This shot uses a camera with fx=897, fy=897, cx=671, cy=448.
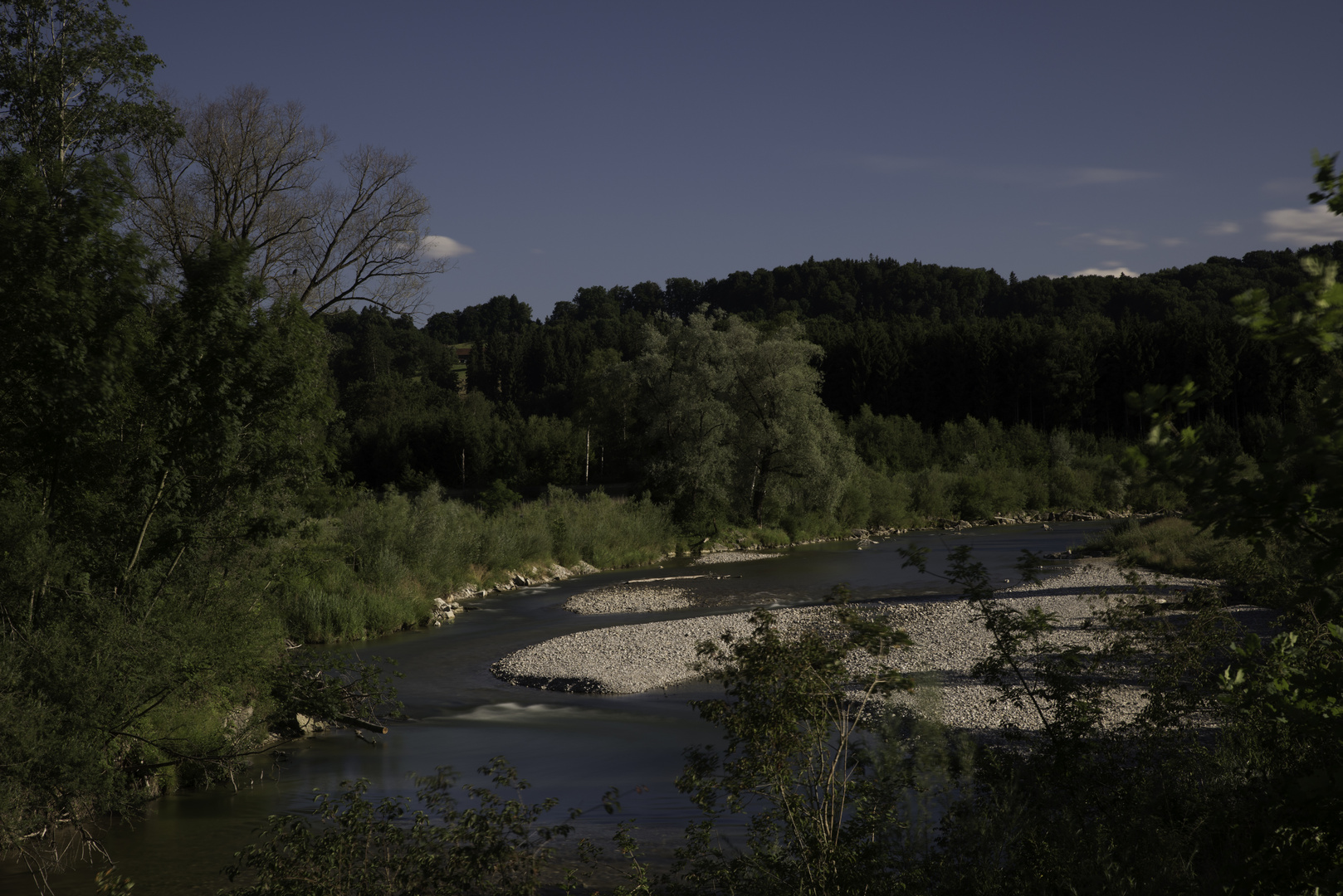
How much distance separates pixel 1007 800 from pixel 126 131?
55.6 feet

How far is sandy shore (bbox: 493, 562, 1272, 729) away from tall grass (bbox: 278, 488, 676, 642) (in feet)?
15.2

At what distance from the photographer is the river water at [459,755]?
9.48m

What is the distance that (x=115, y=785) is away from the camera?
9.81 m

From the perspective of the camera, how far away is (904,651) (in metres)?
14.2

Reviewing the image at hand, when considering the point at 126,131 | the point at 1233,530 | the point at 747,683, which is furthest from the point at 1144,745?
the point at 126,131

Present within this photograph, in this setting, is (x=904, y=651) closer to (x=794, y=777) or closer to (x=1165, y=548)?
(x=794, y=777)

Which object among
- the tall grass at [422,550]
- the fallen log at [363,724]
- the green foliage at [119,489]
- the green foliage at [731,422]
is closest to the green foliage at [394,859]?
the green foliage at [119,489]

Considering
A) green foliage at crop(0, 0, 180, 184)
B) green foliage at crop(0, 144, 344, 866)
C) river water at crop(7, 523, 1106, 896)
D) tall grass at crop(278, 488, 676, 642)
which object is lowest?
river water at crop(7, 523, 1106, 896)

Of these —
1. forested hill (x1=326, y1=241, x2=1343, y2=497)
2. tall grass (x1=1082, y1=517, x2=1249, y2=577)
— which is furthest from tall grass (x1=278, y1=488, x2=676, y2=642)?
tall grass (x1=1082, y1=517, x2=1249, y2=577)

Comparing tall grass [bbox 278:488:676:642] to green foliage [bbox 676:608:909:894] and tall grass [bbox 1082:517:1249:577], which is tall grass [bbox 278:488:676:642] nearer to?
green foliage [bbox 676:608:909:894]

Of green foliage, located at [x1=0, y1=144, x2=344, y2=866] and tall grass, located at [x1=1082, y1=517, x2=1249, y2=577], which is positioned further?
tall grass, located at [x1=1082, y1=517, x2=1249, y2=577]

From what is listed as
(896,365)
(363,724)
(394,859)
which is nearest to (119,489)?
(363,724)

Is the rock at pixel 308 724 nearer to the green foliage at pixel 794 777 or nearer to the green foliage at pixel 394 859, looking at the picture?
the green foliage at pixel 394 859

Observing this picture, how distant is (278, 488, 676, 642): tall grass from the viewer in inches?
799
